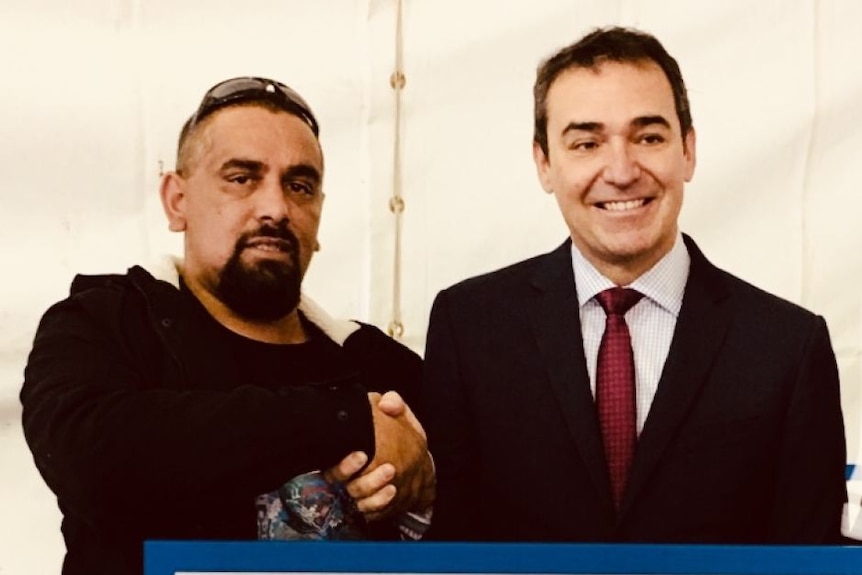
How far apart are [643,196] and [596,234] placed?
5 centimetres

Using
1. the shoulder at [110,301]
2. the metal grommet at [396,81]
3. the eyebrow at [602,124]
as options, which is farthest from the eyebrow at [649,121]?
the shoulder at [110,301]

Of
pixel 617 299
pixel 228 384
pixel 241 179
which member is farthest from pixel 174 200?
pixel 617 299

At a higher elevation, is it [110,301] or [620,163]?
[620,163]

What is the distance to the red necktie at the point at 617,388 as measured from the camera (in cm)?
94

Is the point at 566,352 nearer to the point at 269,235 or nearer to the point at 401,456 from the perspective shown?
the point at 401,456

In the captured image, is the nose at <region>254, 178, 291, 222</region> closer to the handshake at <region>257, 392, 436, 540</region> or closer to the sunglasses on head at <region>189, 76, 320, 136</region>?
the sunglasses on head at <region>189, 76, 320, 136</region>

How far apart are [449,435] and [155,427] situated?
0.26m

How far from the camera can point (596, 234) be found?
0.96m

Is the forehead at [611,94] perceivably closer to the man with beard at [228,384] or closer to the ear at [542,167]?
the ear at [542,167]

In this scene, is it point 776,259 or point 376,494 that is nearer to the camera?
point 376,494

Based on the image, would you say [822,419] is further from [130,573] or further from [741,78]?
[130,573]

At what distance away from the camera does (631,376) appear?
0.95 meters

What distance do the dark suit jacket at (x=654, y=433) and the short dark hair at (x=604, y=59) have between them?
0.14m

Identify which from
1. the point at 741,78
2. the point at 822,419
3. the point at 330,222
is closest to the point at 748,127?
the point at 741,78
